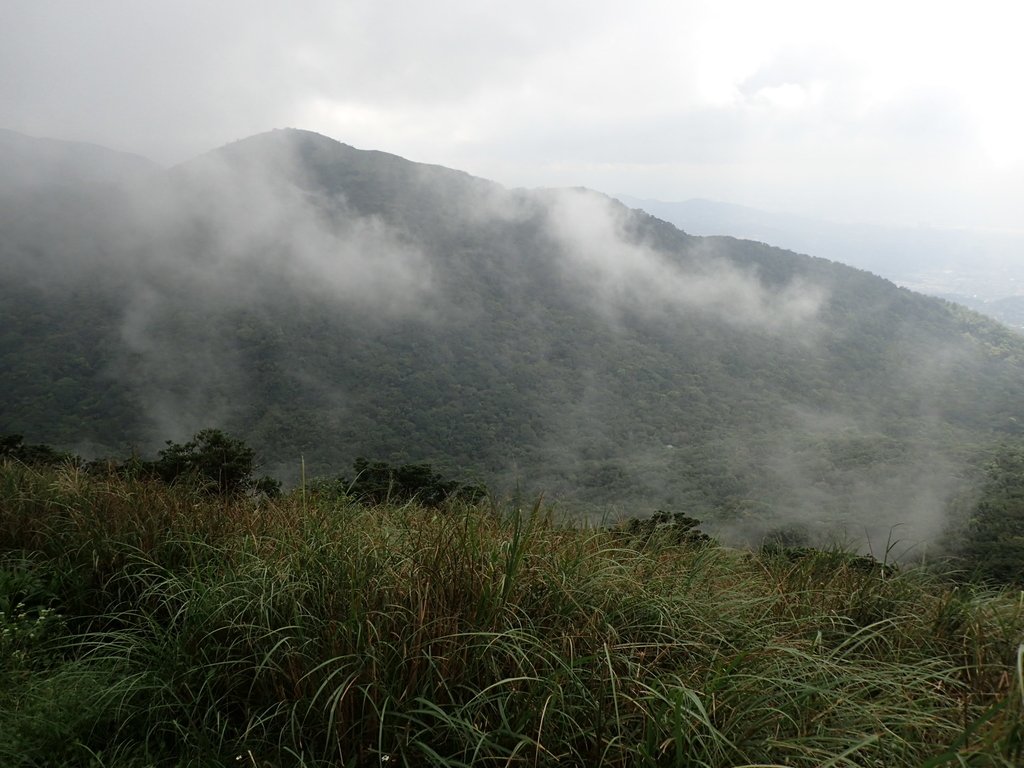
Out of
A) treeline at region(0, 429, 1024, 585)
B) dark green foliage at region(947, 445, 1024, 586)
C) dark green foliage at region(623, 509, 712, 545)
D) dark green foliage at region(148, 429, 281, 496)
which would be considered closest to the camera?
dark green foliage at region(623, 509, 712, 545)

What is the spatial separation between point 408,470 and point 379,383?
67.7 m

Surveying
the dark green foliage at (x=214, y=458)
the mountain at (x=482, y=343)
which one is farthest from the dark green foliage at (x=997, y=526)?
the dark green foliage at (x=214, y=458)

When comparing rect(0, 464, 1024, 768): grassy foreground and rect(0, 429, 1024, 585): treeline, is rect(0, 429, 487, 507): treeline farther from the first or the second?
rect(0, 464, 1024, 768): grassy foreground

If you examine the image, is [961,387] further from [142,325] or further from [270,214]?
[270,214]

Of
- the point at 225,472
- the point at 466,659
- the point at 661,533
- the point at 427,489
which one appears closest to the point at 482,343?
the point at 427,489

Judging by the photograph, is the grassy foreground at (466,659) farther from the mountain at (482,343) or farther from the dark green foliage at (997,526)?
the mountain at (482,343)

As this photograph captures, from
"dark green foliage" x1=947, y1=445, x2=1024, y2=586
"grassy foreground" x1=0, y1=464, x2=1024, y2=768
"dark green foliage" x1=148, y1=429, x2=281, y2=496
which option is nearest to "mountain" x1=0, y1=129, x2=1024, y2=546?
"dark green foliage" x1=947, y1=445, x2=1024, y2=586

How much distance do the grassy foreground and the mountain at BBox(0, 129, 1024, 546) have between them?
3261 centimetres

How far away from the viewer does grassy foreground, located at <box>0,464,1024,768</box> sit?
4.83 ft

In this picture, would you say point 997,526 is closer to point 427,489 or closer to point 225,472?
point 427,489

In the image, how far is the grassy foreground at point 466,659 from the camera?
1.47 m

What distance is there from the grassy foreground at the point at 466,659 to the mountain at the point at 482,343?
32.6 metres

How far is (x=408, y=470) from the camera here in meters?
15.5

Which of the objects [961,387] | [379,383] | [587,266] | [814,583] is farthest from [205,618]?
[587,266]
